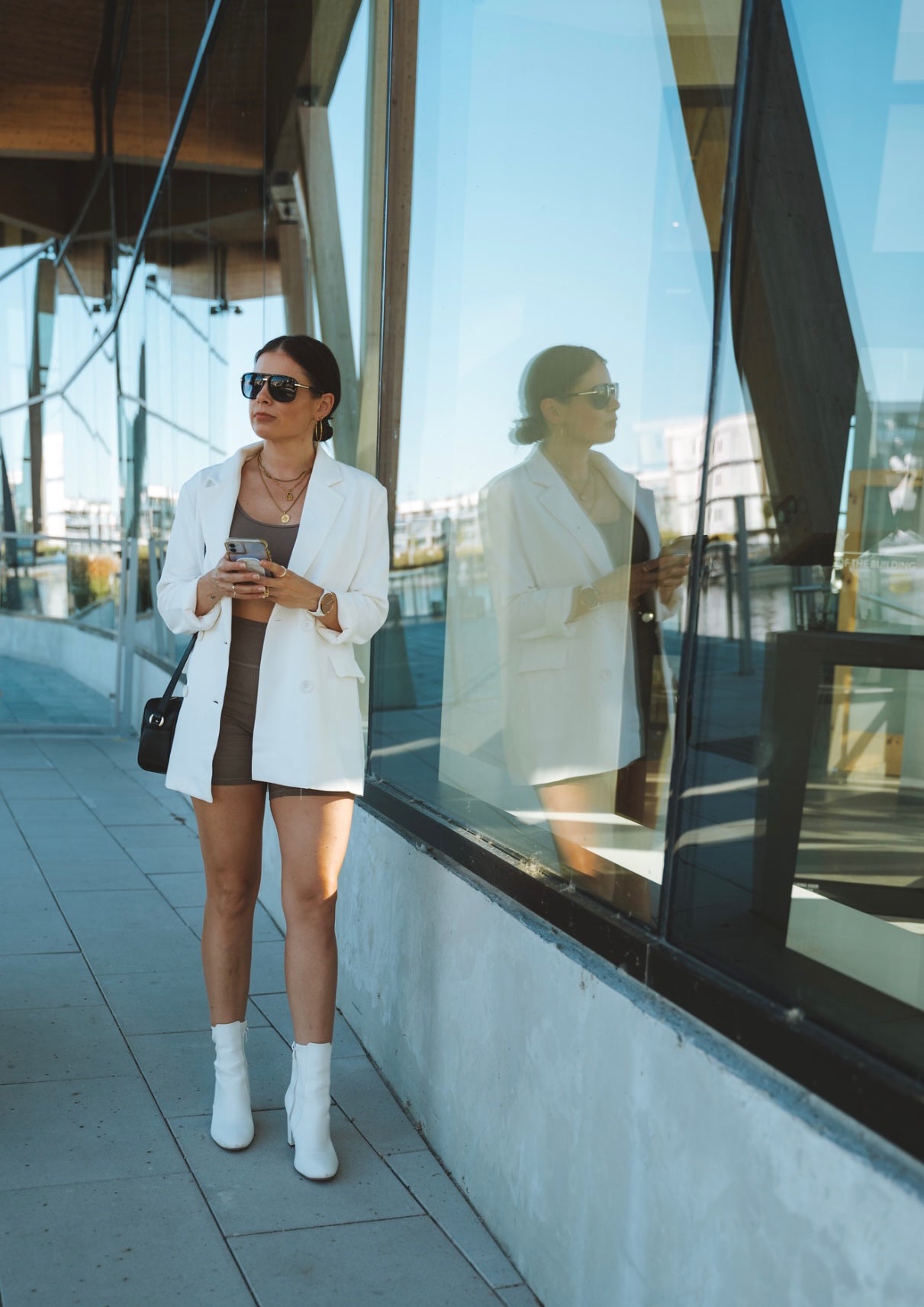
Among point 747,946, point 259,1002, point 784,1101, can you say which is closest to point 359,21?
point 259,1002

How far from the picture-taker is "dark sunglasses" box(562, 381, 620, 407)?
270 centimetres

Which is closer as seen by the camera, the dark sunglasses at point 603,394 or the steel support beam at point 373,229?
the dark sunglasses at point 603,394

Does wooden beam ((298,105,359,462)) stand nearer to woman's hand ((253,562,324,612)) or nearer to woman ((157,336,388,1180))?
woman ((157,336,388,1180))

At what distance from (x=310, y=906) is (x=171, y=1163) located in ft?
2.31

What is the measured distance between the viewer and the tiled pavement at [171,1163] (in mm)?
2645

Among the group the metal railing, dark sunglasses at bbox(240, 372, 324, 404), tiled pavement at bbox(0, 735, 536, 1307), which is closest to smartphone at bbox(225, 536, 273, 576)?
dark sunglasses at bbox(240, 372, 324, 404)

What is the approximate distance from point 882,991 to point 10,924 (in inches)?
155

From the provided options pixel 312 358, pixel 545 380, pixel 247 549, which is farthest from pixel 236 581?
pixel 545 380

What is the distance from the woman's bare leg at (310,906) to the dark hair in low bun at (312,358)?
1.04m

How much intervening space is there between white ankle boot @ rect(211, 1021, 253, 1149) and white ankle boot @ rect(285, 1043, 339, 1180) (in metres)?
0.15

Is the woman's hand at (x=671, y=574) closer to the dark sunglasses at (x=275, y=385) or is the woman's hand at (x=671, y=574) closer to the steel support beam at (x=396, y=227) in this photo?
the dark sunglasses at (x=275, y=385)

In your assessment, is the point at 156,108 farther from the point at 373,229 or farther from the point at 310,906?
the point at 310,906

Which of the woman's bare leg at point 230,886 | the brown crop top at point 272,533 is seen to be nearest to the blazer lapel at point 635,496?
the brown crop top at point 272,533

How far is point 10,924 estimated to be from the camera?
198 inches
